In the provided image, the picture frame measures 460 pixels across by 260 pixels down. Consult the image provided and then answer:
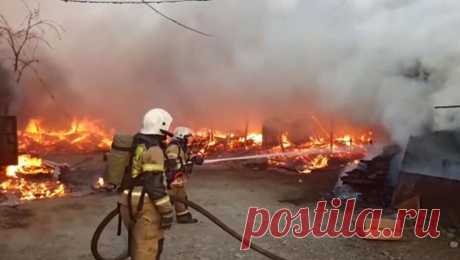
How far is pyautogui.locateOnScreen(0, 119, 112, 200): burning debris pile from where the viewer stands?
A: 10.5 meters

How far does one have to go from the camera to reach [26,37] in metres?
15.1

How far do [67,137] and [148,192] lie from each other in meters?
14.1

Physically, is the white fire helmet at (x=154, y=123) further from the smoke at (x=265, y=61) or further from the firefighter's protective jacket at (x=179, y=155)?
the smoke at (x=265, y=61)

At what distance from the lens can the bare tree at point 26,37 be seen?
14.9 meters

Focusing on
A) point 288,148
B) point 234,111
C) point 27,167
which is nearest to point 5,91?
point 27,167

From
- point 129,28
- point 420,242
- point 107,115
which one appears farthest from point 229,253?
point 107,115

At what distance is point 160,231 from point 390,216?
469 centimetres

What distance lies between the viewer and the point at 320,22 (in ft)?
38.3

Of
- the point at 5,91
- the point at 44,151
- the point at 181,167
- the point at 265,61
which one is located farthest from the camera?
the point at 44,151

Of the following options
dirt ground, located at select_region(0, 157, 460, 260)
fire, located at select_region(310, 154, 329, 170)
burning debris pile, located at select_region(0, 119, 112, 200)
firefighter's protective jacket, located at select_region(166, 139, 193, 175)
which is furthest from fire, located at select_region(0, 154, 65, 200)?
fire, located at select_region(310, 154, 329, 170)

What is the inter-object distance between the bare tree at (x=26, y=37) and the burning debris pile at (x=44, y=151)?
236cm

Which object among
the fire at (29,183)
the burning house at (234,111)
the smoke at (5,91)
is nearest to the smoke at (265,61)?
the burning house at (234,111)

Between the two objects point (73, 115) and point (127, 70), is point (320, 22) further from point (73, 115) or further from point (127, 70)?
point (73, 115)

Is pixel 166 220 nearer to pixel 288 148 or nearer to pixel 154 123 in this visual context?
pixel 154 123
